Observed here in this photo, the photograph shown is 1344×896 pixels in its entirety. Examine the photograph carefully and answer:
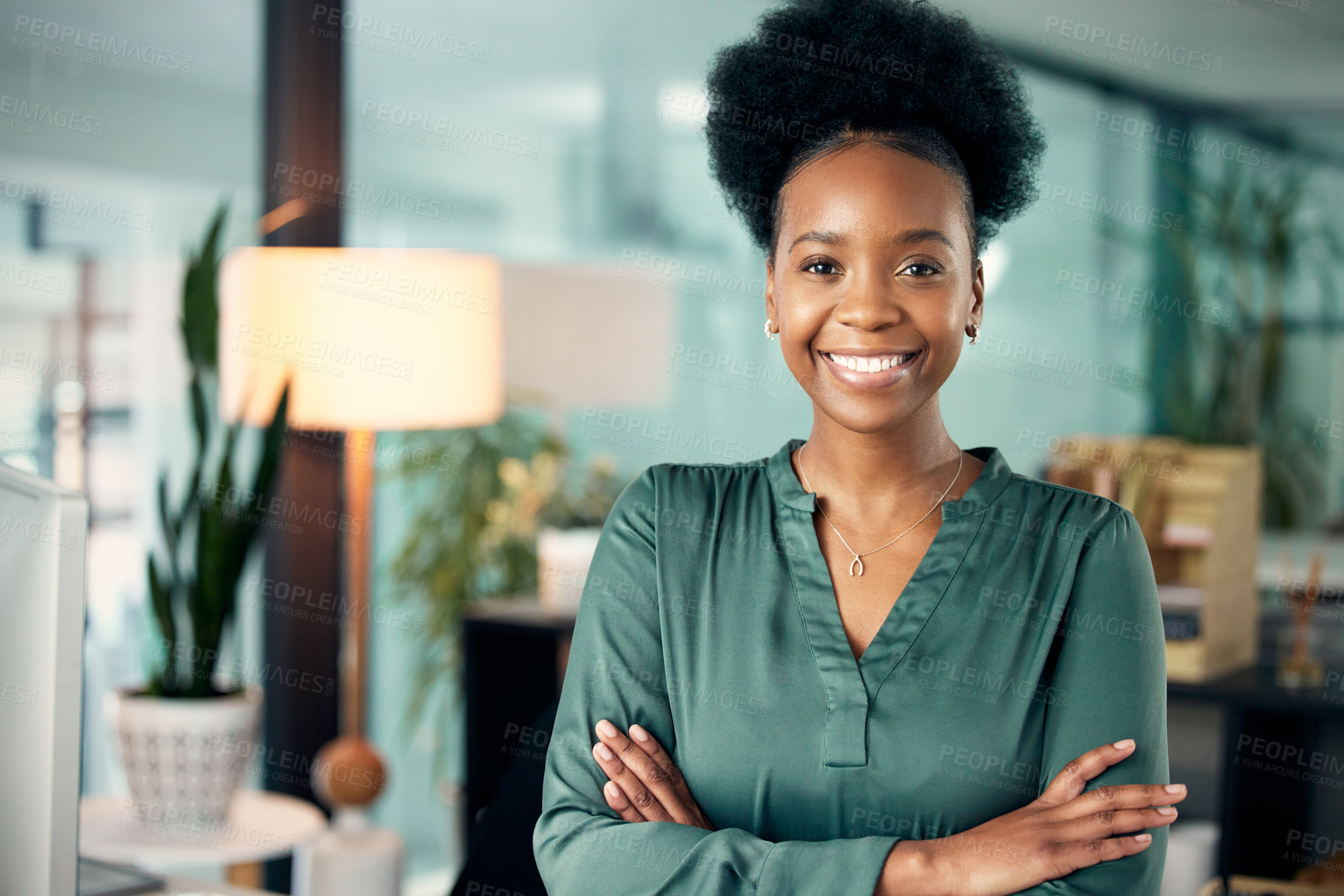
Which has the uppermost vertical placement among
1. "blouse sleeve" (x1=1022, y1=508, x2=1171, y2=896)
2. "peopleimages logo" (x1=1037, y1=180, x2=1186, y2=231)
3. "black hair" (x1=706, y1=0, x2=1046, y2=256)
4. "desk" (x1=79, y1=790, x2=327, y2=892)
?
"peopleimages logo" (x1=1037, y1=180, x2=1186, y2=231)

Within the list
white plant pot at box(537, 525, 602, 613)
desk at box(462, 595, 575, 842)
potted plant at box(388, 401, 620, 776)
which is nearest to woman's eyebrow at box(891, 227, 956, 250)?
white plant pot at box(537, 525, 602, 613)

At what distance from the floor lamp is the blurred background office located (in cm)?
7

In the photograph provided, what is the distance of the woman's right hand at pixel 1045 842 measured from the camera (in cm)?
126

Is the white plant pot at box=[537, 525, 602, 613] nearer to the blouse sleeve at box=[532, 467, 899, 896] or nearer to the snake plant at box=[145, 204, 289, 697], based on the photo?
the snake plant at box=[145, 204, 289, 697]

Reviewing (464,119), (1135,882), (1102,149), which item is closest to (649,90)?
(464,119)

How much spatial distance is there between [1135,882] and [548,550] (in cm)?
229

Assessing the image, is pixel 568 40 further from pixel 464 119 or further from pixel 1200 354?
pixel 1200 354

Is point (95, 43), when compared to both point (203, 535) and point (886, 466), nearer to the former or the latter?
point (203, 535)

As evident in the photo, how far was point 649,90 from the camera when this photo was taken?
4.19m

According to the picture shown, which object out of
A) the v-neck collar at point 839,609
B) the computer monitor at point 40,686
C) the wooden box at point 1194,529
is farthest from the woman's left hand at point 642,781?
the wooden box at point 1194,529

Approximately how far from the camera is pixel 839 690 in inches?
53.4

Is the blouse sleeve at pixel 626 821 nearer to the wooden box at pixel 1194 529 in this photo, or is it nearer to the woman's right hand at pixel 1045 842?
the woman's right hand at pixel 1045 842

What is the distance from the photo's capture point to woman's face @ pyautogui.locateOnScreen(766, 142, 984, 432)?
4.30 ft

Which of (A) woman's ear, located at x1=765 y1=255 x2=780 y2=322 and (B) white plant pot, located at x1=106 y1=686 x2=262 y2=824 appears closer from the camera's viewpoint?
(A) woman's ear, located at x1=765 y1=255 x2=780 y2=322
